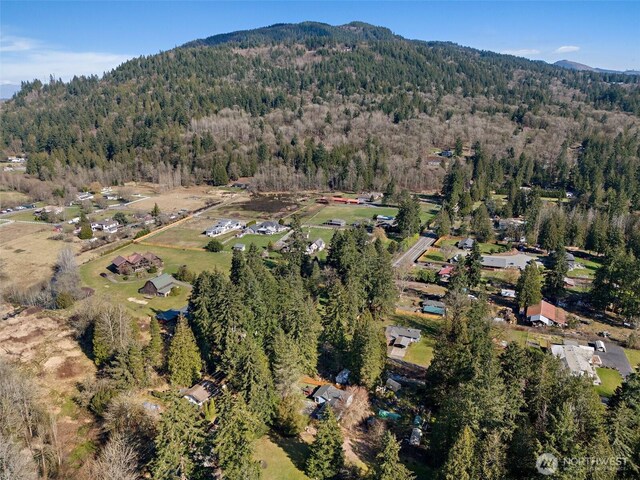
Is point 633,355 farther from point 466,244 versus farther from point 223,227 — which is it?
point 223,227

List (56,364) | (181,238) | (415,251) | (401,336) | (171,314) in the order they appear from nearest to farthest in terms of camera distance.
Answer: (56,364), (401,336), (171,314), (415,251), (181,238)

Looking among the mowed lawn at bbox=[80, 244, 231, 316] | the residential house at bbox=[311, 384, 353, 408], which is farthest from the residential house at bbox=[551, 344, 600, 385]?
the mowed lawn at bbox=[80, 244, 231, 316]

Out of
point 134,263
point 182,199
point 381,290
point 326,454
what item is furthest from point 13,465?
point 182,199

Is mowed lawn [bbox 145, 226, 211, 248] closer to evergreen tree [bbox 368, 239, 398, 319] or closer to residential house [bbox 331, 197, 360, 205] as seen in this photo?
evergreen tree [bbox 368, 239, 398, 319]

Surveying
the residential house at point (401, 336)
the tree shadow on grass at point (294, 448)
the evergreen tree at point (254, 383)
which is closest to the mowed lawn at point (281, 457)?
the tree shadow on grass at point (294, 448)

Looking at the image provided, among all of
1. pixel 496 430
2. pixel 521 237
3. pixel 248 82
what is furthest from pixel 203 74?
pixel 496 430

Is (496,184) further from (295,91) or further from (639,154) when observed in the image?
(295,91)
